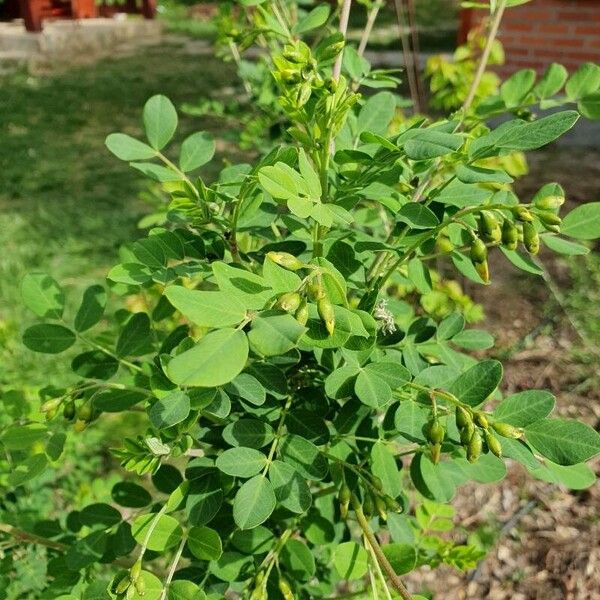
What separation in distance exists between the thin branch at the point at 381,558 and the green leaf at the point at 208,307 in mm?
413

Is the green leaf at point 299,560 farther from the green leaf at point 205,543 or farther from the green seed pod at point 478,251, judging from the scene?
the green seed pod at point 478,251

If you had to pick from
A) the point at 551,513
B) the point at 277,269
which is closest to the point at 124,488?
the point at 277,269

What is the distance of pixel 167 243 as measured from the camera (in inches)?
38.6

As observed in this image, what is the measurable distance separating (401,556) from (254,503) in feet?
0.92

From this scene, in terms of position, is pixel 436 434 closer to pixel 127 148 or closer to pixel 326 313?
pixel 326 313

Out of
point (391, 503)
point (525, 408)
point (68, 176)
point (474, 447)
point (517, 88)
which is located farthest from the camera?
point (68, 176)

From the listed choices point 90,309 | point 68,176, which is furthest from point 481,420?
point 68,176

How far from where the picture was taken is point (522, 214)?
822 mm

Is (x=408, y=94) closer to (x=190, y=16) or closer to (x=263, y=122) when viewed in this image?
(x=263, y=122)

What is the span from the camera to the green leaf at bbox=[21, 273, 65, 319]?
1143 millimetres

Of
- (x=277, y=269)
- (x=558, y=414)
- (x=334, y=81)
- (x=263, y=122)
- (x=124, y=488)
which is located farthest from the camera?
(x=558, y=414)

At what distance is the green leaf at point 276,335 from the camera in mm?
699

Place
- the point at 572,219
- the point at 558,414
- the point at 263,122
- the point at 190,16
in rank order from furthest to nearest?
the point at 190,16 < the point at 558,414 < the point at 263,122 < the point at 572,219

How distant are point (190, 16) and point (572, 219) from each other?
14.0 meters
